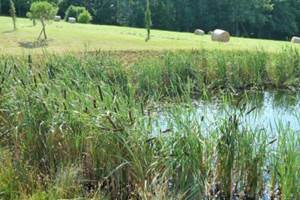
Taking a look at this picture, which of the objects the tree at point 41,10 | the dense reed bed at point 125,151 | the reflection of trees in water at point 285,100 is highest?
the tree at point 41,10

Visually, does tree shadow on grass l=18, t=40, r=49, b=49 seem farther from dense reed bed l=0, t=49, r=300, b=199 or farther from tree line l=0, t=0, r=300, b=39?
tree line l=0, t=0, r=300, b=39

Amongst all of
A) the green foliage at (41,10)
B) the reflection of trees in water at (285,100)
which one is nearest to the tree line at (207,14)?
the green foliage at (41,10)

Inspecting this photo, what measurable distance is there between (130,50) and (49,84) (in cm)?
1291

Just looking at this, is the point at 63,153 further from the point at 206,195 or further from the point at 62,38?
the point at 62,38

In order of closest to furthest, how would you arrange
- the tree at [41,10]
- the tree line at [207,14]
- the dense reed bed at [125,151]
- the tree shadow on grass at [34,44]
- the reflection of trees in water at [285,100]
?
the dense reed bed at [125,151] → the reflection of trees in water at [285,100] → the tree shadow on grass at [34,44] → the tree at [41,10] → the tree line at [207,14]

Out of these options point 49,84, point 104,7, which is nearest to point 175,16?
point 104,7

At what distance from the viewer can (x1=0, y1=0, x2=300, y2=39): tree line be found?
50.0 m

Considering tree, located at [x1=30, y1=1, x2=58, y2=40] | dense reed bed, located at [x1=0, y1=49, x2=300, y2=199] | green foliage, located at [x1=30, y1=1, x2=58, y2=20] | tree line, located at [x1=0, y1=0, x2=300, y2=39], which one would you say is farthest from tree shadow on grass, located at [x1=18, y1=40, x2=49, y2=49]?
tree line, located at [x1=0, y1=0, x2=300, y2=39]

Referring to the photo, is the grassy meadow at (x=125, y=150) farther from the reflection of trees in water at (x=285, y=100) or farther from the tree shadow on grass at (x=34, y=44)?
the tree shadow on grass at (x=34, y=44)

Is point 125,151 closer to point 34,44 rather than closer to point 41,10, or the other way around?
point 34,44

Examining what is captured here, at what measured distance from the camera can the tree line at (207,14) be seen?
50000 mm

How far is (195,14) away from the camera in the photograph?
5344 cm

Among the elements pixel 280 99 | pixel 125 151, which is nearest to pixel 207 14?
pixel 280 99

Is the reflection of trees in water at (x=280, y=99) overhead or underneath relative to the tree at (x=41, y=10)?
underneath
